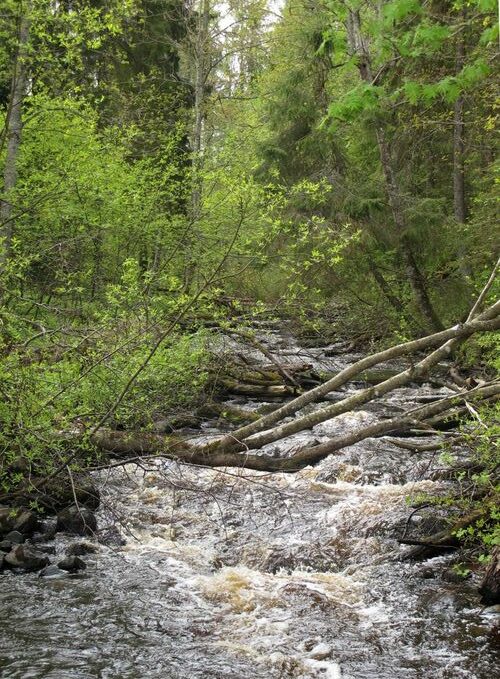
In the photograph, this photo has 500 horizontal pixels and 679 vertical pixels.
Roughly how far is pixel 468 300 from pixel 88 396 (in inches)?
488

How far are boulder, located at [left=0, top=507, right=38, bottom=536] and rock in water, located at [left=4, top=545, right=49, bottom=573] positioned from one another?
0.48 metres

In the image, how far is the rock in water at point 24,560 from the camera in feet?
21.2

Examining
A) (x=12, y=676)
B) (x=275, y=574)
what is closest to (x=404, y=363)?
(x=275, y=574)

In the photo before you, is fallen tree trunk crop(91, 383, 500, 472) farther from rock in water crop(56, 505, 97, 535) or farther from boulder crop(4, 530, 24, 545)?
boulder crop(4, 530, 24, 545)

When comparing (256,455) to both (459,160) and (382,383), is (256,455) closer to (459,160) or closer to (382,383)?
(382,383)

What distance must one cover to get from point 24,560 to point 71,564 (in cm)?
47

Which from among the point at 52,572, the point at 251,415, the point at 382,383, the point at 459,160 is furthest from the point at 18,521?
the point at 459,160

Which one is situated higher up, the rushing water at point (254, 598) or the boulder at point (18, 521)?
the boulder at point (18, 521)

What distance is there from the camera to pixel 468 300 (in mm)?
17062

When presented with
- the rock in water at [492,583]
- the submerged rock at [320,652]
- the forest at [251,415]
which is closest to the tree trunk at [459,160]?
the forest at [251,415]

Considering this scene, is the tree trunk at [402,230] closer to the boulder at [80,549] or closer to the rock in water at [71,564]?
the boulder at [80,549]

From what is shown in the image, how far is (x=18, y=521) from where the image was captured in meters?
7.16

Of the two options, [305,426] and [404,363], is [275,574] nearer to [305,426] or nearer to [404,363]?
[305,426]

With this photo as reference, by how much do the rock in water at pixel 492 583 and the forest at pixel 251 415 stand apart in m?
0.02
